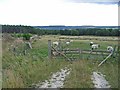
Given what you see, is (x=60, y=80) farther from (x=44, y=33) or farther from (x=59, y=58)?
(x=44, y=33)

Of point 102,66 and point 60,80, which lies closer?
point 60,80

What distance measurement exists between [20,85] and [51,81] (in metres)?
1.32

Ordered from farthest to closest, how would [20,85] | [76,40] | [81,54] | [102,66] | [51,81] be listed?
1. [76,40]
2. [81,54]
3. [102,66]
4. [51,81]
5. [20,85]

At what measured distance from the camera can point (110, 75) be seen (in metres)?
8.20

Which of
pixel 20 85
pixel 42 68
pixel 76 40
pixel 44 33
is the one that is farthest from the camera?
pixel 44 33

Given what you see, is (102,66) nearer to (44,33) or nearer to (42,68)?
(42,68)

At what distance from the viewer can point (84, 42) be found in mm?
23594

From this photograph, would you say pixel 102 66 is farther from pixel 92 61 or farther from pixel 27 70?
pixel 27 70

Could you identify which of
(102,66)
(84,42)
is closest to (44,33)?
(84,42)

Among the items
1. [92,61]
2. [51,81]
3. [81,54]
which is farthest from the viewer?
[81,54]

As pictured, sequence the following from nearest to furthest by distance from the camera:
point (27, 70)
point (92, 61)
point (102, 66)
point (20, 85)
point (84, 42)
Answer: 1. point (20, 85)
2. point (27, 70)
3. point (102, 66)
4. point (92, 61)
5. point (84, 42)

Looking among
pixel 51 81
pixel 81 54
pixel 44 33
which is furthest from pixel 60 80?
pixel 44 33

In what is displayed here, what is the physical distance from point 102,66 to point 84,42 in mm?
12935

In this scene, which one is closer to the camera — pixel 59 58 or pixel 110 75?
pixel 110 75
